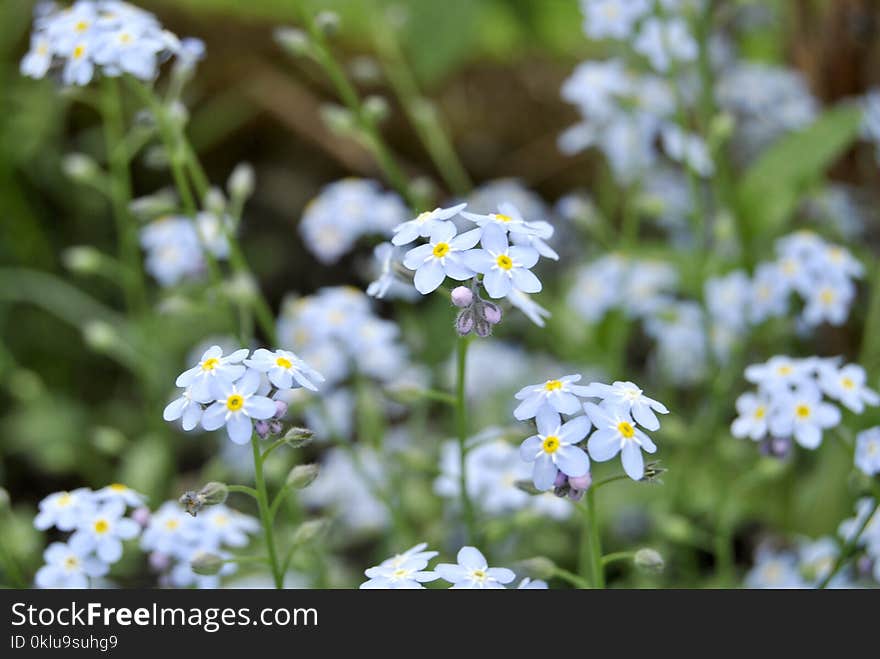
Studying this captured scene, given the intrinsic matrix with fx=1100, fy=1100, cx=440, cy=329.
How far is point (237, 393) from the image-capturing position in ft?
5.61

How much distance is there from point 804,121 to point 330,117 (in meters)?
1.74

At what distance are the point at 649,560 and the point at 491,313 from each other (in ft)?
1.70

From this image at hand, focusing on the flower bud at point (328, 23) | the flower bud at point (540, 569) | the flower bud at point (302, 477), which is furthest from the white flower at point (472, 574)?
the flower bud at point (328, 23)

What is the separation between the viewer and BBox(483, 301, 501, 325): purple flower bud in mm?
1757

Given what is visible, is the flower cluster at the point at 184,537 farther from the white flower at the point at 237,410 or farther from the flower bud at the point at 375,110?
the flower bud at the point at 375,110

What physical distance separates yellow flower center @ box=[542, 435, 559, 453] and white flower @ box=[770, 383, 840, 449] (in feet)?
2.11

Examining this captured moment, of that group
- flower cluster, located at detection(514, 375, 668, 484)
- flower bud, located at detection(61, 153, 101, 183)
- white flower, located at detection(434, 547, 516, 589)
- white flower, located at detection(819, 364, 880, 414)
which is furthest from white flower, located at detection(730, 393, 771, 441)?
flower bud, located at detection(61, 153, 101, 183)

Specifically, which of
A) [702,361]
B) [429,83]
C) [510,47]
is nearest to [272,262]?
[429,83]

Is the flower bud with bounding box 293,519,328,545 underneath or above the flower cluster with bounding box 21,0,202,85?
underneath

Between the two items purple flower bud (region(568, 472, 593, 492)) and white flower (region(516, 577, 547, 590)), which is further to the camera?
white flower (region(516, 577, 547, 590))

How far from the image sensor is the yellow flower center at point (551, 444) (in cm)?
171

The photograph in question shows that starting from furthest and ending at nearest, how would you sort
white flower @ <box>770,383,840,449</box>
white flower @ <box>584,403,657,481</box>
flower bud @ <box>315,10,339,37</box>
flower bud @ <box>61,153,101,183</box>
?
flower bud @ <box>61,153,101,183</box>, flower bud @ <box>315,10,339,37</box>, white flower @ <box>770,383,840,449</box>, white flower @ <box>584,403,657,481</box>

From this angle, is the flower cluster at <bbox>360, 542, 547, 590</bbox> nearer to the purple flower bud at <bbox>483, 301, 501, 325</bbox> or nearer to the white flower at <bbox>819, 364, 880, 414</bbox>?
the purple flower bud at <bbox>483, 301, 501, 325</bbox>

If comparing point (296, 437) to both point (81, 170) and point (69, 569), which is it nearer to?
point (69, 569)
